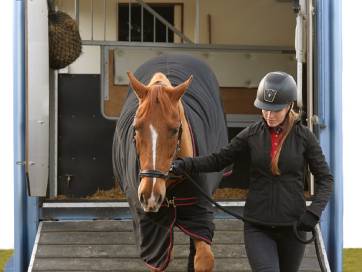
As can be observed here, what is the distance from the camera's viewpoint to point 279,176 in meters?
3.33

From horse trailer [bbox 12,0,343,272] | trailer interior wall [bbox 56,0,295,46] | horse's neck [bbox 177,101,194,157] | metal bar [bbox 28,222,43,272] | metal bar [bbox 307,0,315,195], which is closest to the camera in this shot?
horse's neck [bbox 177,101,194,157]

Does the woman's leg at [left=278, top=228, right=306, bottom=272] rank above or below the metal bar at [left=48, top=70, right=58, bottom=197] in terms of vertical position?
below

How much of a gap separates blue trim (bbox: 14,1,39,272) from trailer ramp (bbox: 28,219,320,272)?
11cm

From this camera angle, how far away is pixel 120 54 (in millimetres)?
6477

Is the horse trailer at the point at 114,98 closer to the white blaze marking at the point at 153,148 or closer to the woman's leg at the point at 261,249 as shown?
the woman's leg at the point at 261,249

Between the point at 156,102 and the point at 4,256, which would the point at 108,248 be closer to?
the point at 156,102

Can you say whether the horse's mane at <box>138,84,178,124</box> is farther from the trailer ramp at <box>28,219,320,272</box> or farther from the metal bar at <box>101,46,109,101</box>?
the metal bar at <box>101,46,109,101</box>

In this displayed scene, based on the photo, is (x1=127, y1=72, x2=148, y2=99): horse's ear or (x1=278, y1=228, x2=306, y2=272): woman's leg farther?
(x1=127, y1=72, x2=148, y2=99): horse's ear

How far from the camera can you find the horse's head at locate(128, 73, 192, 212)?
331 cm

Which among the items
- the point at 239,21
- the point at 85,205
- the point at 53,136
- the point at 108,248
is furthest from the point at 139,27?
the point at 108,248

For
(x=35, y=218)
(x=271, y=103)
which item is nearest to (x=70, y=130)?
(x=35, y=218)

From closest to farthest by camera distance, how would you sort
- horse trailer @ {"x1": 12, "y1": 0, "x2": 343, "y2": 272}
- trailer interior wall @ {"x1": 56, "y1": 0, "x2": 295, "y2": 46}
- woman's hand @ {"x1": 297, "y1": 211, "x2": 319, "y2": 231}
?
woman's hand @ {"x1": 297, "y1": 211, "x2": 319, "y2": 231} → horse trailer @ {"x1": 12, "y1": 0, "x2": 343, "y2": 272} → trailer interior wall @ {"x1": 56, "y1": 0, "x2": 295, "y2": 46}

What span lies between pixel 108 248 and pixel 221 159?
1.87 m
